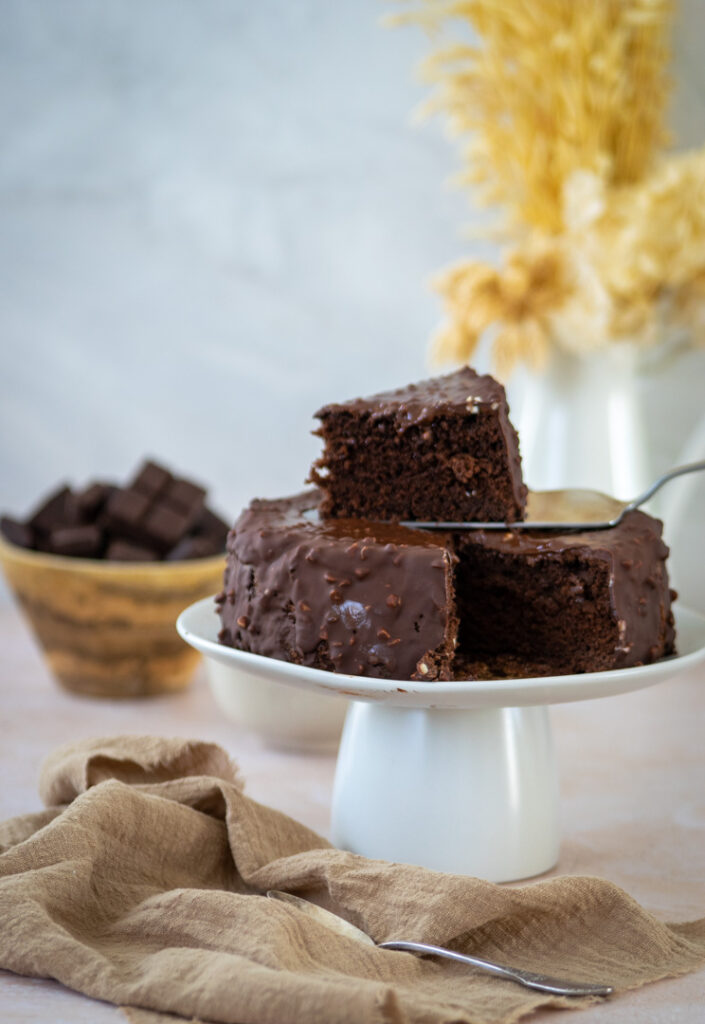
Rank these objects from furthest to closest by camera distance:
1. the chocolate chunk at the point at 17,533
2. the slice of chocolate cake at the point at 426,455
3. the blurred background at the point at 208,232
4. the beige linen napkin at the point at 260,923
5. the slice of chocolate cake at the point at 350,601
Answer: the blurred background at the point at 208,232, the chocolate chunk at the point at 17,533, the slice of chocolate cake at the point at 426,455, the slice of chocolate cake at the point at 350,601, the beige linen napkin at the point at 260,923

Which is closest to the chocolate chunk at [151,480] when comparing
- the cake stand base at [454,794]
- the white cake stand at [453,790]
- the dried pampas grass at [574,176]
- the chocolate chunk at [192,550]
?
the chocolate chunk at [192,550]

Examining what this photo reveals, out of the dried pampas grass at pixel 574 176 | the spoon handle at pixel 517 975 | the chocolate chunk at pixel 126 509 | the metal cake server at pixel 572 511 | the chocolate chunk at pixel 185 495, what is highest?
the dried pampas grass at pixel 574 176

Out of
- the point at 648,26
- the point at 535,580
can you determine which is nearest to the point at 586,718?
the point at 535,580

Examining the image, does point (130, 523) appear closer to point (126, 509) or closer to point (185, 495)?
point (126, 509)

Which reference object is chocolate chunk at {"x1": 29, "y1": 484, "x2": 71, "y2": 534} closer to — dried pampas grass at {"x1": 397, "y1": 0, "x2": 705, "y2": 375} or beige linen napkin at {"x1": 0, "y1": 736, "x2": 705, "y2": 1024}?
dried pampas grass at {"x1": 397, "y1": 0, "x2": 705, "y2": 375}

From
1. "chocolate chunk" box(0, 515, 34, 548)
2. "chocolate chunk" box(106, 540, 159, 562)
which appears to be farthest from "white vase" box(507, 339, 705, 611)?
"chocolate chunk" box(0, 515, 34, 548)

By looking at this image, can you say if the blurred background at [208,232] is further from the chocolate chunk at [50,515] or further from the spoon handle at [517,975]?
the spoon handle at [517,975]

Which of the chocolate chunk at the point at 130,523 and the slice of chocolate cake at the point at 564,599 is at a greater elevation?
the chocolate chunk at the point at 130,523
